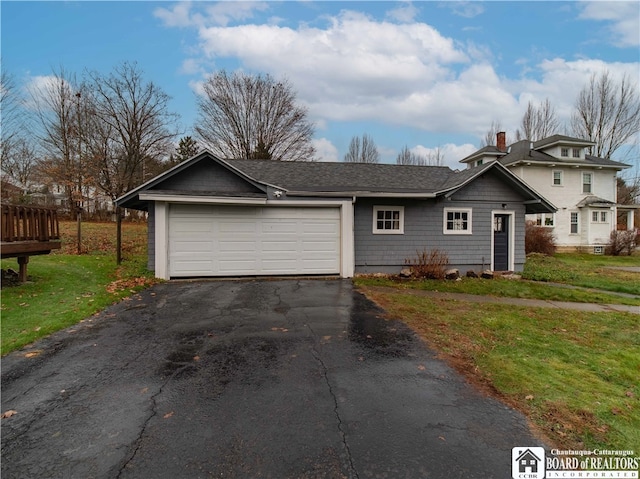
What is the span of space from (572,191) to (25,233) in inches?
1165

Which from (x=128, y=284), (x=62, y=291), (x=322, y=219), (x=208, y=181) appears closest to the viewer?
(x=62, y=291)

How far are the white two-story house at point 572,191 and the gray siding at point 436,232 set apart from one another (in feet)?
43.4

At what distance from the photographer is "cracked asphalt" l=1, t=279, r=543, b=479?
7.69 feet

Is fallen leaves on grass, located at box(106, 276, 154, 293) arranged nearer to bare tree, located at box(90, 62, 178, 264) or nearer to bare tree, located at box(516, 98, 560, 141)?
bare tree, located at box(90, 62, 178, 264)

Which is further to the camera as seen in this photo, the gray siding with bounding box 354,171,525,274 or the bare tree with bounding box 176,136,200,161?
the bare tree with bounding box 176,136,200,161

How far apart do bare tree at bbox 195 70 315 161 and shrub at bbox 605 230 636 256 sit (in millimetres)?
24793

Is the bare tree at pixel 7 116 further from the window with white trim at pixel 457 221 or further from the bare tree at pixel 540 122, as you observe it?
the bare tree at pixel 540 122

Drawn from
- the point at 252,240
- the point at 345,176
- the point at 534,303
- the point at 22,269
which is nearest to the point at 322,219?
the point at 252,240

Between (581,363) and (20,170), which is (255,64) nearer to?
(20,170)

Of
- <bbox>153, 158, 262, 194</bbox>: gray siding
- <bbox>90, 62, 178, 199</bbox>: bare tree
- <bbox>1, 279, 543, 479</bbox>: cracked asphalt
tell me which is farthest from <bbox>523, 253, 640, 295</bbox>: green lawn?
<bbox>90, 62, 178, 199</bbox>: bare tree

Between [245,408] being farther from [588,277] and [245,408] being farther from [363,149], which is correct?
[363,149]

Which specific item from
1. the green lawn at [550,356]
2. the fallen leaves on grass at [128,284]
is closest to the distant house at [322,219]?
the fallen leaves on grass at [128,284]

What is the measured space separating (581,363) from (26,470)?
5749 millimetres

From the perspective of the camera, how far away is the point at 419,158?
45531 millimetres
